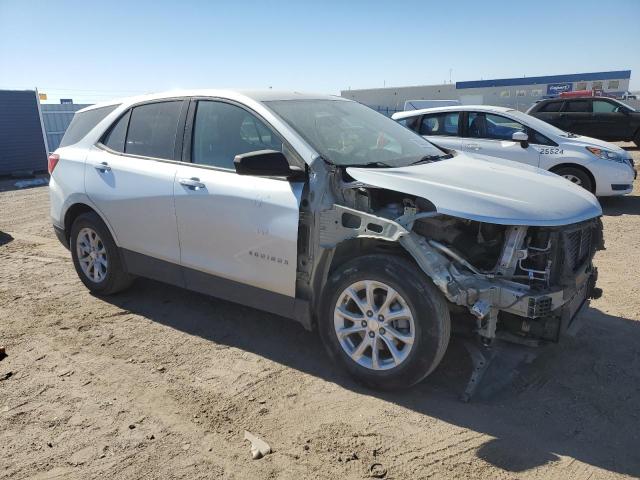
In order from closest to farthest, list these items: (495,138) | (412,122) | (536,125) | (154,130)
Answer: (154,130), (536,125), (495,138), (412,122)

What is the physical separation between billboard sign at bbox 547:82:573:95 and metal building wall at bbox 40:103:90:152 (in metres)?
44.7

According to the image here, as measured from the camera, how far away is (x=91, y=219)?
4.92 metres

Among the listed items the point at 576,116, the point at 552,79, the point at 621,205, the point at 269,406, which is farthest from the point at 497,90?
the point at 269,406

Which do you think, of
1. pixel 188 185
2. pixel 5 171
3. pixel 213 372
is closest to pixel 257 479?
pixel 213 372

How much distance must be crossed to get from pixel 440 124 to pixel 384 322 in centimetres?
702

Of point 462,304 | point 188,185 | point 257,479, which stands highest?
point 188,185

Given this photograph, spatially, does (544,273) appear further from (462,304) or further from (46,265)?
(46,265)

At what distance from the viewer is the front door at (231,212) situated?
11.9ft

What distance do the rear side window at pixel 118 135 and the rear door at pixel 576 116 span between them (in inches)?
565

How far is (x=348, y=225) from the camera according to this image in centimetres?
342

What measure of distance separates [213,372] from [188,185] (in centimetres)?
141

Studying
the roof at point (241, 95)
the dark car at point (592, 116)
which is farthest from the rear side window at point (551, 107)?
the roof at point (241, 95)

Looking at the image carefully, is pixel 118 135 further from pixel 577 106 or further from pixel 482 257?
pixel 577 106

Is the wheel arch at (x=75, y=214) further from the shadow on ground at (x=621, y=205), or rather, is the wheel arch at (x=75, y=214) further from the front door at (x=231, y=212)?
the shadow on ground at (x=621, y=205)
